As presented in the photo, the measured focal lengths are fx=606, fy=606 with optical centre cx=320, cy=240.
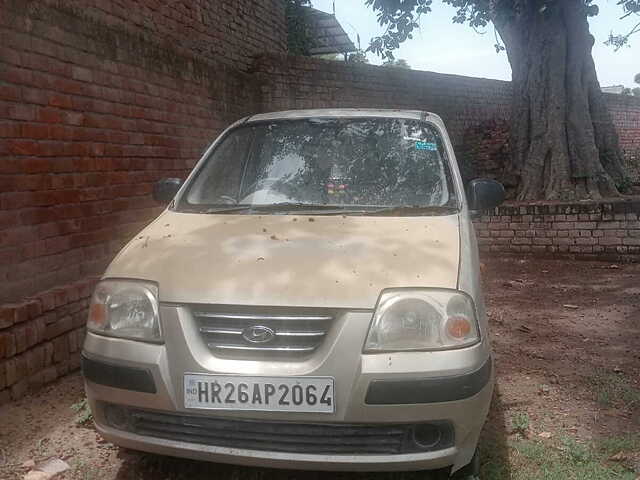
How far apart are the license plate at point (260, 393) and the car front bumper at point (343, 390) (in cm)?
2

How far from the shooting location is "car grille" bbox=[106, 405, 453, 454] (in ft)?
6.94

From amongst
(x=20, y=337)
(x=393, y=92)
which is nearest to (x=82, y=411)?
(x=20, y=337)

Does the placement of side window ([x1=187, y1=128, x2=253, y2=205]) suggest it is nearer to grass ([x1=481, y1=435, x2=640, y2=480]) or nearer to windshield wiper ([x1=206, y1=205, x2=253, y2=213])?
windshield wiper ([x1=206, y1=205, x2=253, y2=213])

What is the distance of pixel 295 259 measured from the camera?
2.34m

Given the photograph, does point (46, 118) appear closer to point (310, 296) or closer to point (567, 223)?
point (310, 296)

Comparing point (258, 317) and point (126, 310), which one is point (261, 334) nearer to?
point (258, 317)

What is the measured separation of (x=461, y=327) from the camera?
2170mm

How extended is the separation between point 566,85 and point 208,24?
211 inches

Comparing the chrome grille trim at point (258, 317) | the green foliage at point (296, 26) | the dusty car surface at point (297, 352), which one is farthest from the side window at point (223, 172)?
the green foliage at point (296, 26)

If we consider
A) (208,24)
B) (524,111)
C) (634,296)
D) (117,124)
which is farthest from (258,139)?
(524,111)

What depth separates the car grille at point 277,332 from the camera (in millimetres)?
2131

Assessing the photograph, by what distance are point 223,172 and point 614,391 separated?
258cm

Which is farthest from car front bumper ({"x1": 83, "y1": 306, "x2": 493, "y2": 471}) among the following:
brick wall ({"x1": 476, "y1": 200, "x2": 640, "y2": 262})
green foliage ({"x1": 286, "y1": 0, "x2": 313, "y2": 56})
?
green foliage ({"x1": 286, "y1": 0, "x2": 313, "y2": 56})

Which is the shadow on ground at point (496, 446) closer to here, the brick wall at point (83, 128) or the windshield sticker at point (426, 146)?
the windshield sticker at point (426, 146)
